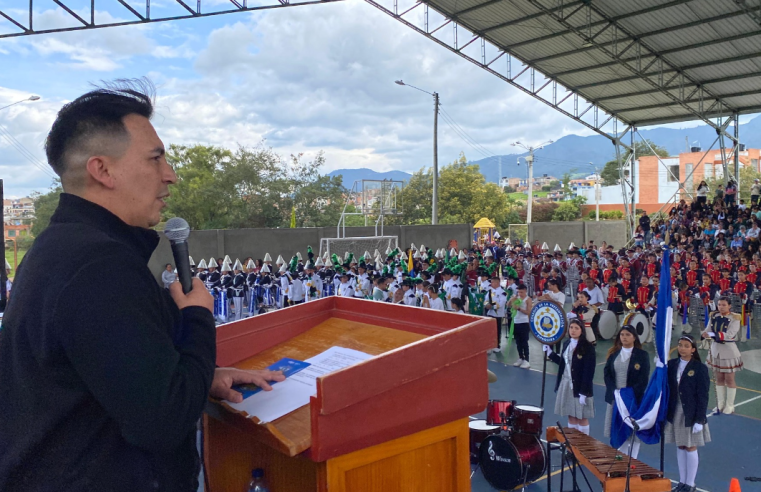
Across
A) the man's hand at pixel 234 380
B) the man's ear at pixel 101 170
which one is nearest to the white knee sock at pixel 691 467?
the man's hand at pixel 234 380

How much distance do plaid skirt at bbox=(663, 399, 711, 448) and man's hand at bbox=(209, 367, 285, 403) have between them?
518 centimetres

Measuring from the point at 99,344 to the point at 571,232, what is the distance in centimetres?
3041

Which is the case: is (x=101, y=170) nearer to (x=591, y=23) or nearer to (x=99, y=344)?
(x=99, y=344)

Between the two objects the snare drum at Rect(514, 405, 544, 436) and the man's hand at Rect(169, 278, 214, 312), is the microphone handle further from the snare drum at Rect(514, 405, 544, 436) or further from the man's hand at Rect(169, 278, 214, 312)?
the snare drum at Rect(514, 405, 544, 436)

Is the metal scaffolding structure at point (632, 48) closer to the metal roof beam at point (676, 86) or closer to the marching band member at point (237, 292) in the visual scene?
the metal roof beam at point (676, 86)

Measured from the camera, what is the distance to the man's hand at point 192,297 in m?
1.38

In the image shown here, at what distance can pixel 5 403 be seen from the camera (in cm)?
123

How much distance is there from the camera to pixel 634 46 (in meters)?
17.4

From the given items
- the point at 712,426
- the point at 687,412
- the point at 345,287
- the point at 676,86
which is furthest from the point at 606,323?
the point at 676,86

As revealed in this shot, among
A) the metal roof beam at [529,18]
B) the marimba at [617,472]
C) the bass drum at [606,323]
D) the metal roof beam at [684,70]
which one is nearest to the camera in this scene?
the marimba at [617,472]

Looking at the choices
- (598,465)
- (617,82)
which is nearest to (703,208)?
(617,82)

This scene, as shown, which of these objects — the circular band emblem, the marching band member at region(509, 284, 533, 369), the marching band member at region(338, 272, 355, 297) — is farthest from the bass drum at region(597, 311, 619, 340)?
the marching band member at region(338, 272, 355, 297)

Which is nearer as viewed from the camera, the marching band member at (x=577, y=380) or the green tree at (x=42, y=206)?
the marching band member at (x=577, y=380)

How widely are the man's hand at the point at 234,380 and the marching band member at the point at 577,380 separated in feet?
18.2
